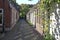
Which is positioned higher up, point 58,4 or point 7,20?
point 58,4

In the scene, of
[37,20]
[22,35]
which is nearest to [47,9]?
[22,35]

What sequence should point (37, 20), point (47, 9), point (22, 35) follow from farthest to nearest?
point (37, 20) < point (22, 35) < point (47, 9)

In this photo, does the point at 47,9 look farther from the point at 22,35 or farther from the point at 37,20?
the point at 37,20

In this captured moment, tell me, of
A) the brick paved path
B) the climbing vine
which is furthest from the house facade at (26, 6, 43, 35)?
the climbing vine

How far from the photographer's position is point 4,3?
80.4 ft

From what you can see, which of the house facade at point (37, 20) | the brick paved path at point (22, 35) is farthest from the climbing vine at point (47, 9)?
the brick paved path at point (22, 35)

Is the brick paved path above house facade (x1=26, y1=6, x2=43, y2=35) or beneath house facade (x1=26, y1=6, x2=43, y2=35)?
beneath

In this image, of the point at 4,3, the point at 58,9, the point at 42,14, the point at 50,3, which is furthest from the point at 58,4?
the point at 4,3

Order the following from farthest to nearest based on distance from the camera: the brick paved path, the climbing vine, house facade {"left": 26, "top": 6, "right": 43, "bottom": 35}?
1. the brick paved path
2. house facade {"left": 26, "top": 6, "right": 43, "bottom": 35}
3. the climbing vine

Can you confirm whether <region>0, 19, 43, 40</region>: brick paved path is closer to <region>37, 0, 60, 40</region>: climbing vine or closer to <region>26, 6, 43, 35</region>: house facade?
<region>26, 6, 43, 35</region>: house facade

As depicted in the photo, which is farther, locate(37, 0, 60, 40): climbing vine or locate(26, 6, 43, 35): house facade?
locate(26, 6, 43, 35): house facade

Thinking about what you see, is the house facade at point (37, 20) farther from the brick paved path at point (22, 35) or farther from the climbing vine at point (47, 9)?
the climbing vine at point (47, 9)

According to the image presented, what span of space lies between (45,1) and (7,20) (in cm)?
1492

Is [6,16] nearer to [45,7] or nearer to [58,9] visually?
[45,7]
